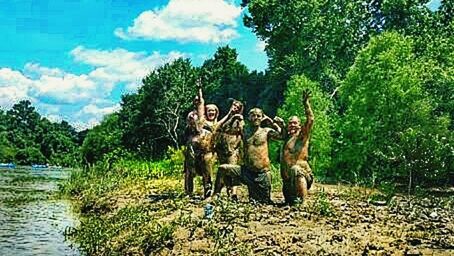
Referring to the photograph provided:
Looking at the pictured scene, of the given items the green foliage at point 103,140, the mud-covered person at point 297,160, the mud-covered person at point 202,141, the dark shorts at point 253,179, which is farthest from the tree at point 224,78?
the mud-covered person at point 297,160

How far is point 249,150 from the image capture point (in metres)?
14.4

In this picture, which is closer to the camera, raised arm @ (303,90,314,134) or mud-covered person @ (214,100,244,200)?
raised arm @ (303,90,314,134)

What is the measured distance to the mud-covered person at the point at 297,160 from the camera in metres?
13.7

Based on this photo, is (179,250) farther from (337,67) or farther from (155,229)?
(337,67)

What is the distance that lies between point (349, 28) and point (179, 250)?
3800 centimetres

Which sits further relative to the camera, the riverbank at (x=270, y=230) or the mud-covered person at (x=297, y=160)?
the mud-covered person at (x=297, y=160)

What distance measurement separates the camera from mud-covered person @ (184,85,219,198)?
1653 centimetres

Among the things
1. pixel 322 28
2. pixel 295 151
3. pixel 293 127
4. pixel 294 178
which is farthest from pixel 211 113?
pixel 322 28

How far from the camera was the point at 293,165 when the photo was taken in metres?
13.9

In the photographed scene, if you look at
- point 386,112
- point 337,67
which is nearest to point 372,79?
point 386,112

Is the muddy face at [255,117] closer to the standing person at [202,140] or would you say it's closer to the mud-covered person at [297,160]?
the mud-covered person at [297,160]

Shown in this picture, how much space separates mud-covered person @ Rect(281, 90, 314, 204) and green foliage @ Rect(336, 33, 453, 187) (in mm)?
11525

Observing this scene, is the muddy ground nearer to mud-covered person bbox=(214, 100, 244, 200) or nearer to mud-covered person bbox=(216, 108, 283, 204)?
mud-covered person bbox=(216, 108, 283, 204)

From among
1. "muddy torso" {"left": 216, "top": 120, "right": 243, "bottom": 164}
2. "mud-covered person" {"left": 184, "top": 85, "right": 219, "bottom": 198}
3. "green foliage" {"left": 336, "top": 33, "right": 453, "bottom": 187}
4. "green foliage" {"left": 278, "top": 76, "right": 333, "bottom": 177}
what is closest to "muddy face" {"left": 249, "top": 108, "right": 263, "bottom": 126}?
"muddy torso" {"left": 216, "top": 120, "right": 243, "bottom": 164}
